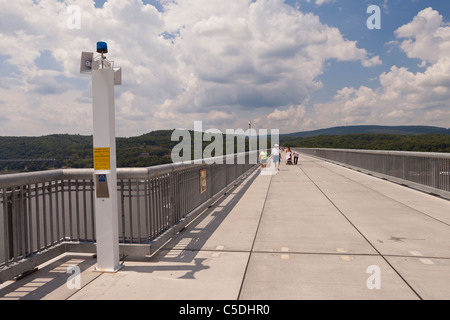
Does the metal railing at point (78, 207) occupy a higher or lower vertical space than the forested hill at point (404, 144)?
lower

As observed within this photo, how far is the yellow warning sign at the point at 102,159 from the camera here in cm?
464

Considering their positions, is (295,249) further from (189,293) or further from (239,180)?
(239,180)

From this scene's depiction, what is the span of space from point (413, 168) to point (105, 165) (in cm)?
1224

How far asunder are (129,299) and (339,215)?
5976 millimetres

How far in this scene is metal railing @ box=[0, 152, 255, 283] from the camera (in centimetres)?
433

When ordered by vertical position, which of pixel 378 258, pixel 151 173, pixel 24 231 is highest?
pixel 151 173

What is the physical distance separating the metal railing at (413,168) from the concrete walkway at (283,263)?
8.87ft

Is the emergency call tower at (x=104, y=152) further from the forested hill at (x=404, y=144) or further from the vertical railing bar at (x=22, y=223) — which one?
the forested hill at (x=404, y=144)

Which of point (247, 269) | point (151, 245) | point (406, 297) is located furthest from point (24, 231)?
point (406, 297)

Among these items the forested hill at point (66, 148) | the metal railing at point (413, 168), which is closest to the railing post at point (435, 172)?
the metal railing at point (413, 168)

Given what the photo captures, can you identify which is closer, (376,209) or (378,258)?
(378,258)

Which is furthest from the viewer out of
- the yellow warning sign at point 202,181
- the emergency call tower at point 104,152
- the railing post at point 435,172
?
the railing post at point 435,172

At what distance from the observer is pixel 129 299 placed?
12.5 feet
